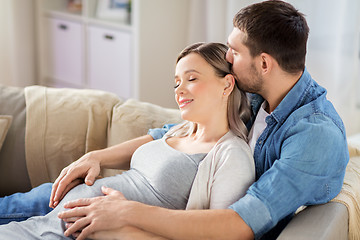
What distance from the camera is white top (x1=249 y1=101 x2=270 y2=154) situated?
1523 millimetres

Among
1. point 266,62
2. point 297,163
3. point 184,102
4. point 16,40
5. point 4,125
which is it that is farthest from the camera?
point 16,40

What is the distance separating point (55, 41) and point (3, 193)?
222 centimetres

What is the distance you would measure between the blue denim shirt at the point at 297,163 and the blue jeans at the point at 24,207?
697 mm

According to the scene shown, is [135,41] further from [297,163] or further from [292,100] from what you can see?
[297,163]

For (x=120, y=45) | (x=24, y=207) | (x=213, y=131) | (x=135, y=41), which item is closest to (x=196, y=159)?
(x=213, y=131)

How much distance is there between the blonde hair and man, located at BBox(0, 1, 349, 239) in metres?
0.03

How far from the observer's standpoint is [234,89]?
1.55 metres

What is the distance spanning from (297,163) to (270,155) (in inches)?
6.8

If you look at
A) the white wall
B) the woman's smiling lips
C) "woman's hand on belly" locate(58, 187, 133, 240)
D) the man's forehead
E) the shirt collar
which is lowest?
the white wall

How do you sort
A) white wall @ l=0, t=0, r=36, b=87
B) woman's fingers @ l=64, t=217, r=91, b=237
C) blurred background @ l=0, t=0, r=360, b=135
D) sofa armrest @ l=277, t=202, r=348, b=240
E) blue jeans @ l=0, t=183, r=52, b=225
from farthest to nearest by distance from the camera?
1. white wall @ l=0, t=0, r=36, b=87
2. blurred background @ l=0, t=0, r=360, b=135
3. blue jeans @ l=0, t=183, r=52, b=225
4. woman's fingers @ l=64, t=217, r=91, b=237
5. sofa armrest @ l=277, t=202, r=348, b=240

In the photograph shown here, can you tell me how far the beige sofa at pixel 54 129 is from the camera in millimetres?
1976

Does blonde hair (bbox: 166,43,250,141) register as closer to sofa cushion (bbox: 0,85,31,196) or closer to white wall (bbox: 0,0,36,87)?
sofa cushion (bbox: 0,85,31,196)

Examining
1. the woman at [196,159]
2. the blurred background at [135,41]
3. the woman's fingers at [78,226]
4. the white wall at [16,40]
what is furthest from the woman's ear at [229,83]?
the white wall at [16,40]

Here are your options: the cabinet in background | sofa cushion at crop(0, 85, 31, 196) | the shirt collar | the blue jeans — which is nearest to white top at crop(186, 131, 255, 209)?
the shirt collar
